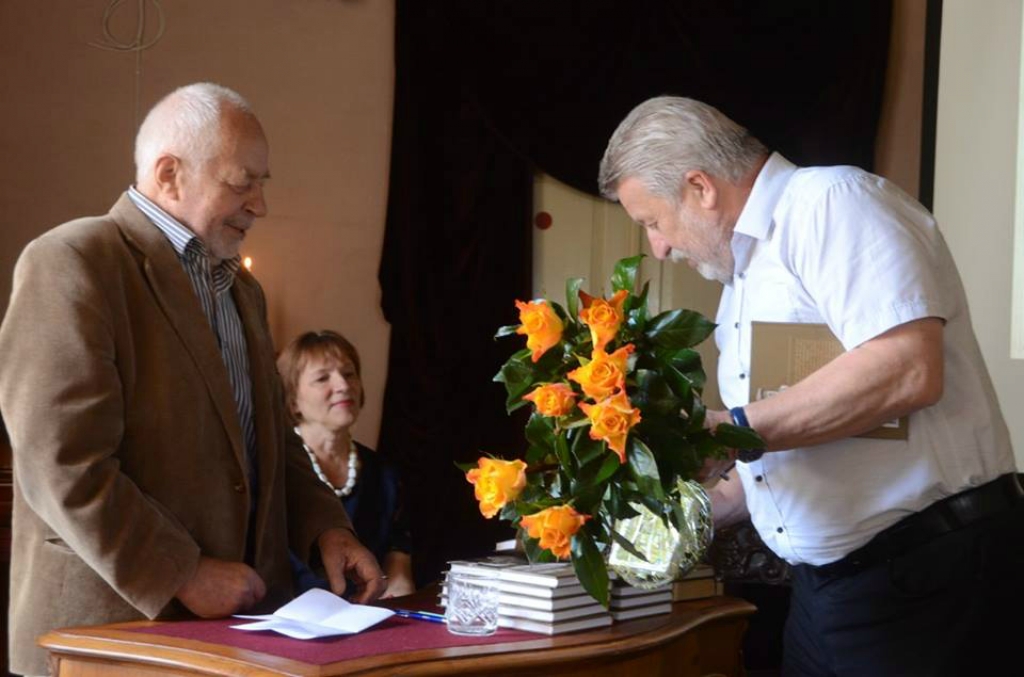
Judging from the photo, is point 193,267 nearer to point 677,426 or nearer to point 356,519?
point 677,426

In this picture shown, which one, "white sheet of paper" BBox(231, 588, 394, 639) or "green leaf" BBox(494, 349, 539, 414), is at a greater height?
"green leaf" BBox(494, 349, 539, 414)

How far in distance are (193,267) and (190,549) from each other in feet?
1.90

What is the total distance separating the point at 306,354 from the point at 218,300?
1703 mm

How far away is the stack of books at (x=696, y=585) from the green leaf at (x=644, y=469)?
534mm

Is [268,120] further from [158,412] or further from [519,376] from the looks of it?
[519,376]

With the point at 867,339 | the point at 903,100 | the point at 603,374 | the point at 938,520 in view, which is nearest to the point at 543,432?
the point at 603,374

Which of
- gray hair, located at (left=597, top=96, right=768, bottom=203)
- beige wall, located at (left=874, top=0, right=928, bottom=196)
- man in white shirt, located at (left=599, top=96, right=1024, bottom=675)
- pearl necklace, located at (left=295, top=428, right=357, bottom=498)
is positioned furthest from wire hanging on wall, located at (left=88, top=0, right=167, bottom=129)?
man in white shirt, located at (left=599, top=96, right=1024, bottom=675)

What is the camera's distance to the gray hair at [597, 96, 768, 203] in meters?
2.30

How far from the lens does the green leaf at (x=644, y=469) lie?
190cm

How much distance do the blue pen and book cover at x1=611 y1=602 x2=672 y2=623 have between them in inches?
11.5

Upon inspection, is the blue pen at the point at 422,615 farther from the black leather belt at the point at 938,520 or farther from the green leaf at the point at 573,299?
the black leather belt at the point at 938,520

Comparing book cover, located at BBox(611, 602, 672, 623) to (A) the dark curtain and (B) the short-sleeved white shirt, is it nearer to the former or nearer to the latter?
(B) the short-sleeved white shirt

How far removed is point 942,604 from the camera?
208 centimetres

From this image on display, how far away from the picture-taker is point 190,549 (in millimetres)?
2258
